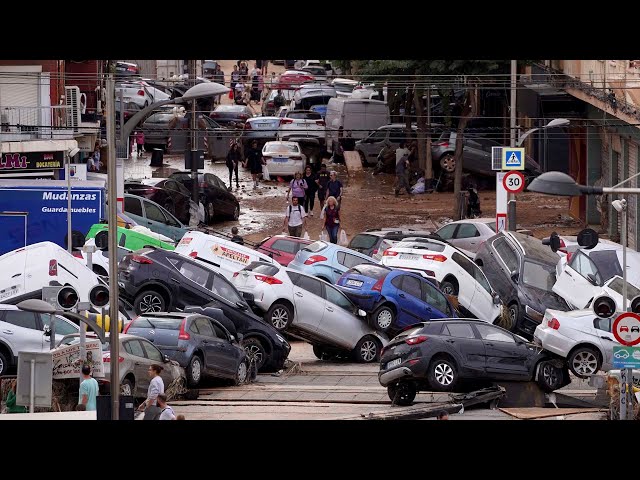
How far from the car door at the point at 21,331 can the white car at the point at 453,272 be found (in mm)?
8982

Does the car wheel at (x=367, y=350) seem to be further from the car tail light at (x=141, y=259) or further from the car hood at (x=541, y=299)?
the car tail light at (x=141, y=259)

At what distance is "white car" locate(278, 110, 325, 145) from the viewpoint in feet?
155

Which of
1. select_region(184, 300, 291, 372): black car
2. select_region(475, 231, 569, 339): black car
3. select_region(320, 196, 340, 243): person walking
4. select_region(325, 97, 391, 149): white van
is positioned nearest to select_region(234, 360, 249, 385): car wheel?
select_region(184, 300, 291, 372): black car

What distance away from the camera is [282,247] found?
29750 millimetres

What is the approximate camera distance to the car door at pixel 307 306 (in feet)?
81.6

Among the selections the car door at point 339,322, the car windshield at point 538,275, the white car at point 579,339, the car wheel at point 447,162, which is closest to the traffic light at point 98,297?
the car door at point 339,322

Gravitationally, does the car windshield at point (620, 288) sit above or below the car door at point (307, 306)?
above

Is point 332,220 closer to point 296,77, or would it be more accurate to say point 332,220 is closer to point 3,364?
point 3,364

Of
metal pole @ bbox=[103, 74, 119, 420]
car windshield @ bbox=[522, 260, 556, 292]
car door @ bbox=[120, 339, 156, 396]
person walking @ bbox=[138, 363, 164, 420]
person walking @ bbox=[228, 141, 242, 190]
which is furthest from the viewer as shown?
person walking @ bbox=[228, 141, 242, 190]

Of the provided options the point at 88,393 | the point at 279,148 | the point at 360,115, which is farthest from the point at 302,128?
the point at 88,393

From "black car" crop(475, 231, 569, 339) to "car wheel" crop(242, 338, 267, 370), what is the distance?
19.2ft

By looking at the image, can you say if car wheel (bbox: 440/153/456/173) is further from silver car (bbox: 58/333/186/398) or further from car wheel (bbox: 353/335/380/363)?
silver car (bbox: 58/333/186/398)

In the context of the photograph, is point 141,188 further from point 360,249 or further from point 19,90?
point 360,249
